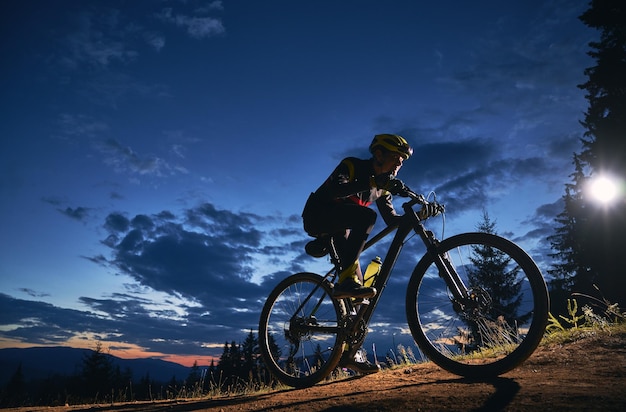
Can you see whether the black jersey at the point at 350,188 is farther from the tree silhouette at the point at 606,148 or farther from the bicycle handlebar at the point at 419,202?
the tree silhouette at the point at 606,148

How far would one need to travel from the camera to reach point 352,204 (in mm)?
4469

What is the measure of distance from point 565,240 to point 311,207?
35.2m

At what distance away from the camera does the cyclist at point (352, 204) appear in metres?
4.18

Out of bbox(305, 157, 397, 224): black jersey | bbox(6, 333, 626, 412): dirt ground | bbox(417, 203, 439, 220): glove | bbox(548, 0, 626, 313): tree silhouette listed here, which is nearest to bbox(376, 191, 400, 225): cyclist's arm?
bbox(305, 157, 397, 224): black jersey

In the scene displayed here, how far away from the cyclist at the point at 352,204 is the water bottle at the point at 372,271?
11cm

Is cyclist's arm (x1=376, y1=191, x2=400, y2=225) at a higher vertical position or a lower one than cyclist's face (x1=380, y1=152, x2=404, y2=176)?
lower

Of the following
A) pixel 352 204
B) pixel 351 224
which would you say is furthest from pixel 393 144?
pixel 351 224

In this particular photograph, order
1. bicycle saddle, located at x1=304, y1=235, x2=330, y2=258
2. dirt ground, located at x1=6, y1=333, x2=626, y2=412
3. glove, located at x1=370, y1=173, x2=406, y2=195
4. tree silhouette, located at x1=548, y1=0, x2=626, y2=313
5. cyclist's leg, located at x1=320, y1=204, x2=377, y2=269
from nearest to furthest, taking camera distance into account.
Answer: dirt ground, located at x1=6, y1=333, x2=626, y2=412 → glove, located at x1=370, y1=173, x2=406, y2=195 → cyclist's leg, located at x1=320, y1=204, x2=377, y2=269 → bicycle saddle, located at x1=304, y1=235, x2=330, y2=258 → tree silhouette, located at x1=548, y1=0, x2=626, y2=313

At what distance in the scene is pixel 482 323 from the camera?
12.3 ft

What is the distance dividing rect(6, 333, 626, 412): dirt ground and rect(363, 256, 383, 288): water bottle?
3.59ft

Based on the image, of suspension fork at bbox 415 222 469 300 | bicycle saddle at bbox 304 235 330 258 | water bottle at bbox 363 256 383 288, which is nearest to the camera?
suspension fork at bbox 415 222 469 300

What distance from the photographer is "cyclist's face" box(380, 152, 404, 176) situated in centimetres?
448

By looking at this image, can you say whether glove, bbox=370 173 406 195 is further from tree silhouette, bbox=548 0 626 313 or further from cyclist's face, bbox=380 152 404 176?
tree silhouette, bbox=548 0 626 313

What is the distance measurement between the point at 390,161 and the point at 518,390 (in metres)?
2.70
